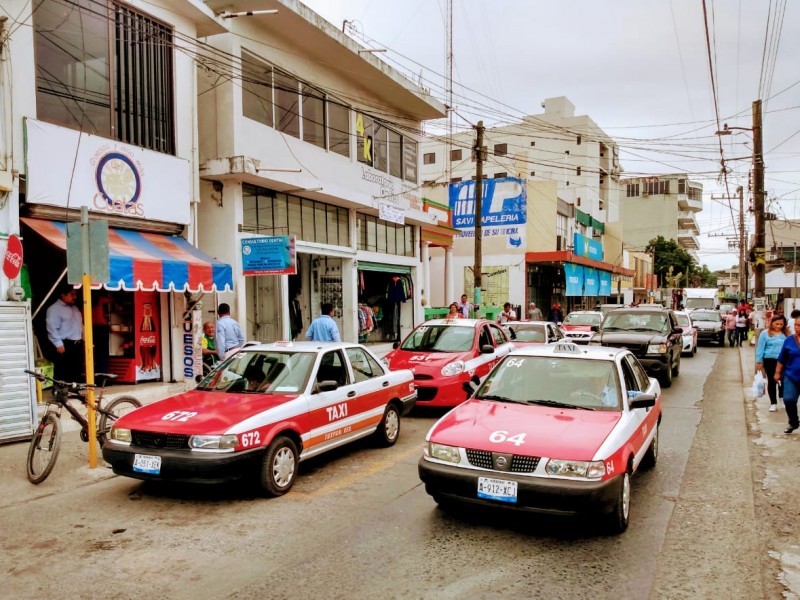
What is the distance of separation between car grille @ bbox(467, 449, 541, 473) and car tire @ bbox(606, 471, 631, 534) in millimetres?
713

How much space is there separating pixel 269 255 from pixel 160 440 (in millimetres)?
7556

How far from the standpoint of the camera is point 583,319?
21.9 m

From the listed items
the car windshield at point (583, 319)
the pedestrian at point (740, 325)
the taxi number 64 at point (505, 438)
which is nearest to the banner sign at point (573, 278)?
the pedestrian at point (740, 325)

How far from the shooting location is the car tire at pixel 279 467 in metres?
5.90

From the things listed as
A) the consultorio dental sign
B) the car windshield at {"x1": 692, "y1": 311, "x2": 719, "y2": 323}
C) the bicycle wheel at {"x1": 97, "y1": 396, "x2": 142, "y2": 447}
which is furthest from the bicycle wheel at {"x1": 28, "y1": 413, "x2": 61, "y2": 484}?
the car windshield at {"x1": 692, "y1": 311, "x2": 719, "y2": 323}

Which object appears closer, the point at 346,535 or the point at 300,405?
the point at 346,535

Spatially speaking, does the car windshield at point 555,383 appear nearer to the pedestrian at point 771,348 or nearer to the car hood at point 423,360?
the car hood at point 423,360

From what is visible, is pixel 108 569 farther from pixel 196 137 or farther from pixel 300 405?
pixel 196 137

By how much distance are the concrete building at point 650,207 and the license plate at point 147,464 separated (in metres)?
80.3

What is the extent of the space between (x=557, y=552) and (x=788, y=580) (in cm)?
155

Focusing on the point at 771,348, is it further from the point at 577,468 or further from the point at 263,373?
the point at 263,373

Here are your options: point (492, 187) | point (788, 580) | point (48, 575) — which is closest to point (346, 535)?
point (48, 575)

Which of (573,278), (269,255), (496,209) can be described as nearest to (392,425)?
(269,255)

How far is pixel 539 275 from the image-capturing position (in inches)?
1483
